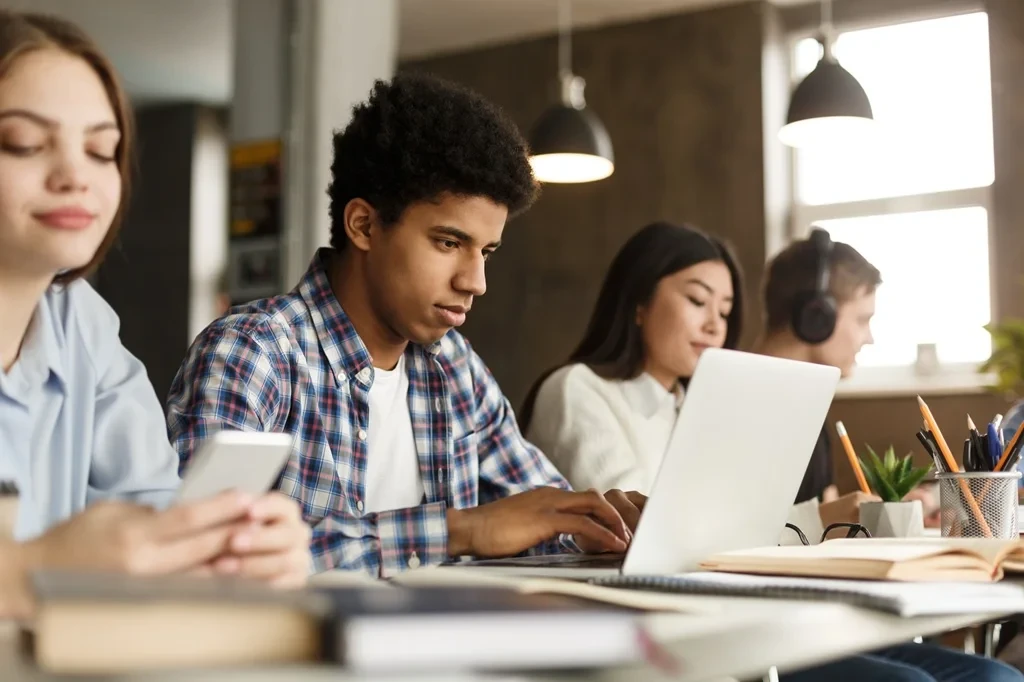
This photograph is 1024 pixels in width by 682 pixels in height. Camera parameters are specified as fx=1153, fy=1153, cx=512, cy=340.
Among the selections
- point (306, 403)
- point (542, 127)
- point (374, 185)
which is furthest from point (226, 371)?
point (542, 127)

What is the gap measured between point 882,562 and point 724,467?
18 centimetres

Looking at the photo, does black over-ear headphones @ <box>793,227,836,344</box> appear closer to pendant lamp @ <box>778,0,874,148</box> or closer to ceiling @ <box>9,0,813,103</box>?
pendant lamp @ <box>778,0,874,148</box>

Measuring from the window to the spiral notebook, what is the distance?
4.38 meters

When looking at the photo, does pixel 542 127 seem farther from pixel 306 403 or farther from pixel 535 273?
pixel 306 403

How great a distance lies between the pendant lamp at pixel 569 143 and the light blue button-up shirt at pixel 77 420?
2865mm

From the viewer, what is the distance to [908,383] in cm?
516

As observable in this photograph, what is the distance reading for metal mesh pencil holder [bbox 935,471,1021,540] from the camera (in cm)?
147

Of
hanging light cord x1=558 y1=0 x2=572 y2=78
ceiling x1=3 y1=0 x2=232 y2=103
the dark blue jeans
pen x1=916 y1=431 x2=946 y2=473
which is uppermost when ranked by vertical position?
hanging light cord x1=558 y1=0 x2=572 y2=78

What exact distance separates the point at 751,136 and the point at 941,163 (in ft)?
2.87

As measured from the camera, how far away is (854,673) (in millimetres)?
1472

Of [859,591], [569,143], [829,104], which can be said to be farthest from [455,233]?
[569,143]

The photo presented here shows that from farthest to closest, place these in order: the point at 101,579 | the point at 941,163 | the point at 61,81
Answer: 1. the point at 941,163
2. the point at 61,81
3. the point at 101,579

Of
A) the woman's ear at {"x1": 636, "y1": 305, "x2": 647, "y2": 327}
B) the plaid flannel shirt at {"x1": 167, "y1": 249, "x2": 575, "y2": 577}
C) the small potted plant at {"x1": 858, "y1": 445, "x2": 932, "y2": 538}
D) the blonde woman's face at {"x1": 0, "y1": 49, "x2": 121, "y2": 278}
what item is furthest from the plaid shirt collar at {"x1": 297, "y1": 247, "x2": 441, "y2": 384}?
the woman's ear at {"x1": 636, "y1": 305, "x2": 647, "y2": 327}

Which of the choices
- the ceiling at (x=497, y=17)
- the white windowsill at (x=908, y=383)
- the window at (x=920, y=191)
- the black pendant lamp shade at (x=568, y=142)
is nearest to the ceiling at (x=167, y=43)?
the black pendant lamp shade at (x=568, y=142)
